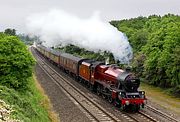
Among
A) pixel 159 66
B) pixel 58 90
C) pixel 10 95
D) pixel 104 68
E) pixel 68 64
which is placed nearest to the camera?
pixel 10 95

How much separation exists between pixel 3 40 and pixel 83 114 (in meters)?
7.39

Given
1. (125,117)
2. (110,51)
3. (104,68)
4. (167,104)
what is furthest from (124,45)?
(125,117)

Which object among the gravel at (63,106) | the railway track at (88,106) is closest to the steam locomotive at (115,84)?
the railway track at (88,106)

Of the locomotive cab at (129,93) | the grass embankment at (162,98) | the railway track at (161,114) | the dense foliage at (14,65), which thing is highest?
the dense foliage at (14,65)

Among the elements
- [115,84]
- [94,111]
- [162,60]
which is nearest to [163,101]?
[162,60]

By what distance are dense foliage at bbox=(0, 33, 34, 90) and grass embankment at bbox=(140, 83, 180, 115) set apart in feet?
39.1

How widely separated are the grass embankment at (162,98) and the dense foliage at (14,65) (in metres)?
11.9

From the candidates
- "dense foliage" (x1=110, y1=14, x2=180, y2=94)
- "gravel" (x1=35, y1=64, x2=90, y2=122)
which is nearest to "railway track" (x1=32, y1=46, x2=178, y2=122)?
"gravel" (x1=35, y1=64, x2=90, y2=122)

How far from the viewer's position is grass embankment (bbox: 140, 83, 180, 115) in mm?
32331

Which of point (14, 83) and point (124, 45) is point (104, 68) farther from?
point (14, 83)

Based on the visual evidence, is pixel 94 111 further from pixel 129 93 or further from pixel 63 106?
pixel 63 106

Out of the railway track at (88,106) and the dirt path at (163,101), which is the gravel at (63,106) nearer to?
the railway track at (88,106)

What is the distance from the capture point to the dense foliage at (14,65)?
25359mm

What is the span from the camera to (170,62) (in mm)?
40281
